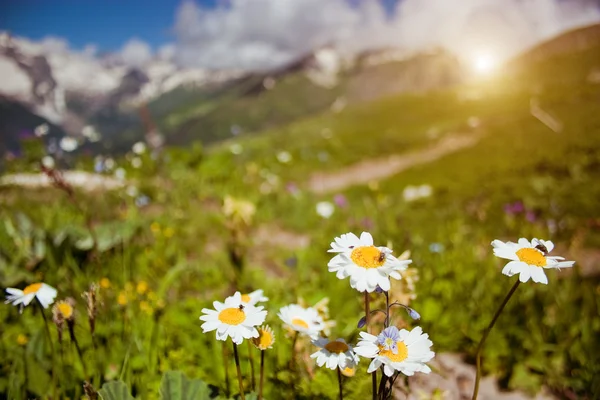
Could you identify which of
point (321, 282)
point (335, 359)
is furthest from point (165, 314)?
point (335, 359)

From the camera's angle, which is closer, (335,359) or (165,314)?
(335,359)

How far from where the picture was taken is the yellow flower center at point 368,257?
1.26 metres

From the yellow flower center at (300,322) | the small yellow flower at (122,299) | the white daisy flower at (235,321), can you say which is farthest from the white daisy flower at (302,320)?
the small yellow flower at (122,299)

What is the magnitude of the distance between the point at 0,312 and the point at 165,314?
1294 millimetres

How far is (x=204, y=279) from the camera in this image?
4.33 metres

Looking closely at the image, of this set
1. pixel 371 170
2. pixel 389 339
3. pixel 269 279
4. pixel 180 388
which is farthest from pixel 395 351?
pixel 371 170

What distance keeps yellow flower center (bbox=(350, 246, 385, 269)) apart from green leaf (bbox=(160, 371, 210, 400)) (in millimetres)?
1104

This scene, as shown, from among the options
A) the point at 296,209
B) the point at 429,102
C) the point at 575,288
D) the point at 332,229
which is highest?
the point at 429,102

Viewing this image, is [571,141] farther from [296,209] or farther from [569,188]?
[296,209]

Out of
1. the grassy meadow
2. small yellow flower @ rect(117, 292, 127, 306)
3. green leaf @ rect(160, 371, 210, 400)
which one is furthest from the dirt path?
green leaf @ rect(160, 371, 210, 400)

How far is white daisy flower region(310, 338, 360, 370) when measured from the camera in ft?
4.53

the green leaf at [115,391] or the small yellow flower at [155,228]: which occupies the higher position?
the small yellow flower at [155,228]

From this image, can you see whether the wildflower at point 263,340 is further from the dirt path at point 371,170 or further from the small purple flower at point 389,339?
the dirt path at point 371,170

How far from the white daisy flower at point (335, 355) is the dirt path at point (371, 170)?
11137mm
